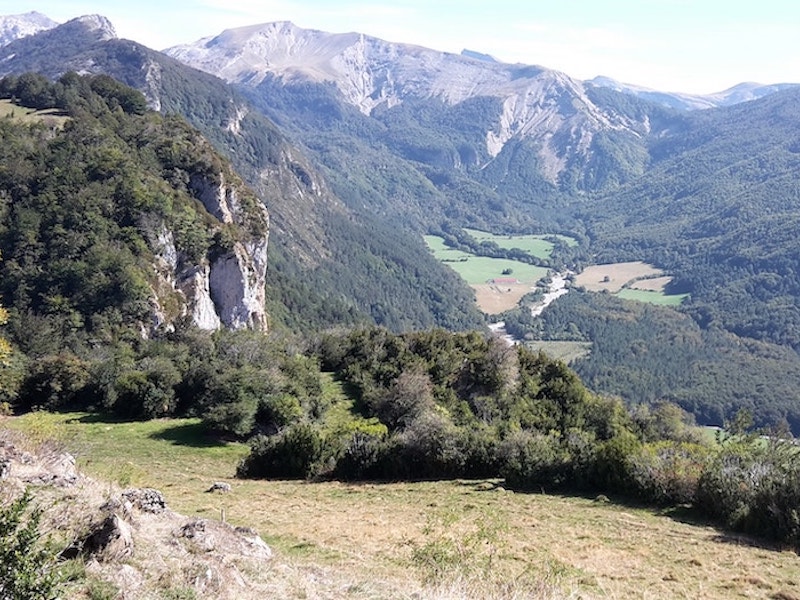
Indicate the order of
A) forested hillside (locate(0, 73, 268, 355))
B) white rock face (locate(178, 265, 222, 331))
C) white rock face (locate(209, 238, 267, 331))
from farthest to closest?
white rock face (locate(209, 238, 267, 331)), white rock face (locate(178, 265, 222, 331)), forested hillside (locate(0, 73, 268, 355))

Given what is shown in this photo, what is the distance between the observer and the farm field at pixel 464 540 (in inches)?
706

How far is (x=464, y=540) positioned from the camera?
19.4 m

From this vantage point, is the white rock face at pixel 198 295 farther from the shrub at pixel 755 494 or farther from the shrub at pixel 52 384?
the shrub at pixel 755 494

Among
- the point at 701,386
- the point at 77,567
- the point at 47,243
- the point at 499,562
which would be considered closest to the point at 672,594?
the point at 499,562

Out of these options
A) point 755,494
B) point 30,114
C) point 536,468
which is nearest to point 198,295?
point 30,114

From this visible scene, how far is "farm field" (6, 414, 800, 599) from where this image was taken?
58.9ft

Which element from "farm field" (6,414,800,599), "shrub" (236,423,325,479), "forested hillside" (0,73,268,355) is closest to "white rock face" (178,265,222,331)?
"forested hillside" (0,73,268,355)

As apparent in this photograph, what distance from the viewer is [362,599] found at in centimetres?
1463

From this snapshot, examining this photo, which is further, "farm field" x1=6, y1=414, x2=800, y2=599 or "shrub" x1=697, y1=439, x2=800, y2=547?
"shrub" x1=697, y1=439, x2=800, y2=547

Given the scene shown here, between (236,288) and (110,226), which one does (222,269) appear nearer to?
(236,288)

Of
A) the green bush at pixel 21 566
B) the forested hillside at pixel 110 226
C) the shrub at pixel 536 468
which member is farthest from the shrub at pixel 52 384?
the green bush at pixel 21 566

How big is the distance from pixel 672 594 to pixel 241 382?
120 feet

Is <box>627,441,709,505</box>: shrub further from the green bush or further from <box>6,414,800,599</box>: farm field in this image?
the green bush

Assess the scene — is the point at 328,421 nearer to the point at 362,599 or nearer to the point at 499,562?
the point at 499,562
